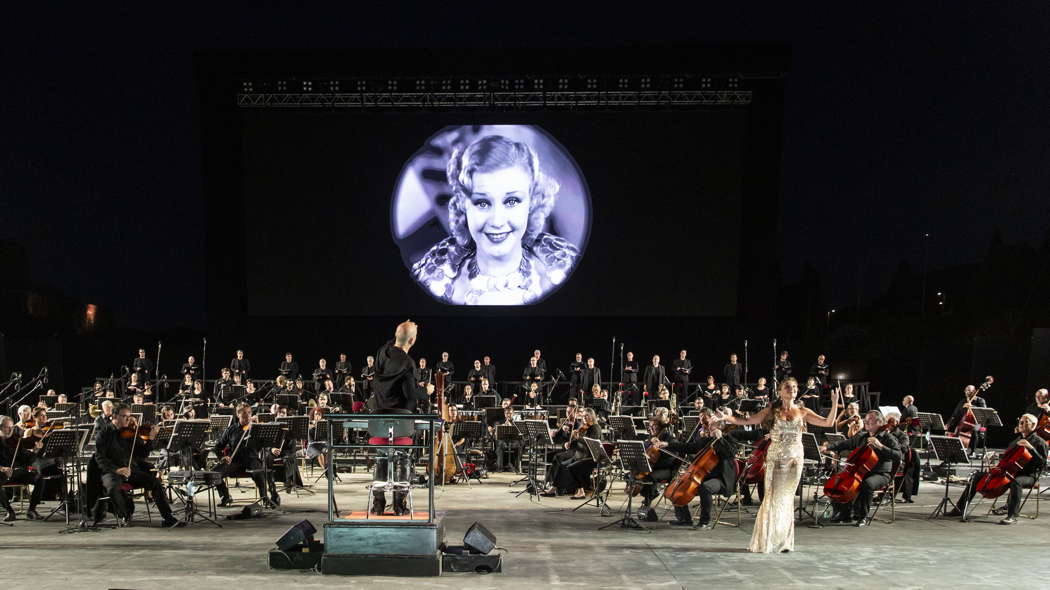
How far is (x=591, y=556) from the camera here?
8281 millimetres

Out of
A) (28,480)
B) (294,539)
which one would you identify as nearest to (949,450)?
(294,539)

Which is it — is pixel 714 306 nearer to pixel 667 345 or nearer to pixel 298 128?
pixel 667 345

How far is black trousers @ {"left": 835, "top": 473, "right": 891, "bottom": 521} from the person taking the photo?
33.5ft

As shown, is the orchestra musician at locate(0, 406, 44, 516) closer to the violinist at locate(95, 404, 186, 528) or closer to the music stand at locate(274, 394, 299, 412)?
the violinist at locate(95, 404, 186, 528)

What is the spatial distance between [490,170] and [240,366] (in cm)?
731

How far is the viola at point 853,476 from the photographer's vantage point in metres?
9.99

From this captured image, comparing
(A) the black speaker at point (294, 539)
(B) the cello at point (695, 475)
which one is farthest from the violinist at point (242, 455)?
(B) the cello at point (695, 475)

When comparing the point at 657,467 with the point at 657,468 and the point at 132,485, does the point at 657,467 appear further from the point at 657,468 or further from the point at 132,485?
the point at 132,485

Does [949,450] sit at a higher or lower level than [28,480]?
higher

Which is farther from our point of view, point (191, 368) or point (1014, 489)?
point (191, 368)

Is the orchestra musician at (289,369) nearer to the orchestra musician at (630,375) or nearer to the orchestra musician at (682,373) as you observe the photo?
the orchestra musician at (630,375)

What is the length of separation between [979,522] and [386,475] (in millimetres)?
7183

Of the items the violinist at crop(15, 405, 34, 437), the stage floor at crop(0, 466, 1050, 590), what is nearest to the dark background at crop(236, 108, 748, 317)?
the violinist at crop(15, 405, 34, 437)

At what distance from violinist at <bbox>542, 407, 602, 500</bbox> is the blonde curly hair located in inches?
351
